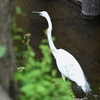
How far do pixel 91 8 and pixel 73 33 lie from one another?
2.53 ft

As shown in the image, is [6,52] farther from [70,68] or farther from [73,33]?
[73,33]

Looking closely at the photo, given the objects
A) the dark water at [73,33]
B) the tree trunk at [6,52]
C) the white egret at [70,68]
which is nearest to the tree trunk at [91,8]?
the dark water at [73,33]

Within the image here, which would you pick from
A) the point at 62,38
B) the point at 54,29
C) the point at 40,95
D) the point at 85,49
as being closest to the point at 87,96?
the point at 85,49

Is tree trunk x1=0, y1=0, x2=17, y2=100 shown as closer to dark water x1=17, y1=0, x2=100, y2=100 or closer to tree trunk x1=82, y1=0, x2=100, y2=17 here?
dark water x1=17, y1=0, x2=100, y2=100

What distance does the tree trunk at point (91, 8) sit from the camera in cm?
729

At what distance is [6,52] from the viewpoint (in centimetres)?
125

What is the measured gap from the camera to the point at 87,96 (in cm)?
504

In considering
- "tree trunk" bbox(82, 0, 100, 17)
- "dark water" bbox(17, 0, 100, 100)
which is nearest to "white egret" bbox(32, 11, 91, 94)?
"dark water" bbox(17, 0, 100, 100)

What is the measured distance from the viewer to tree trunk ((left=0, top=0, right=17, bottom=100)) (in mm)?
1213

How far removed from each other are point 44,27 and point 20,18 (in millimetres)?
580

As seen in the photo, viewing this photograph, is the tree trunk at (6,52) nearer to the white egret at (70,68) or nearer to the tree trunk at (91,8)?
the white egret at (70,68)

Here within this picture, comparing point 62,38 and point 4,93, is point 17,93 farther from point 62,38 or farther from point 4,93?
point 62,38

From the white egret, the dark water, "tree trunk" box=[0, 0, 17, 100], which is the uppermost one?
"tree trunk" box=[0, 0, 17, 100]

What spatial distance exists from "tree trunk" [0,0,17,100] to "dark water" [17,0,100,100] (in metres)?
3.83
